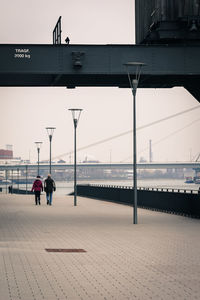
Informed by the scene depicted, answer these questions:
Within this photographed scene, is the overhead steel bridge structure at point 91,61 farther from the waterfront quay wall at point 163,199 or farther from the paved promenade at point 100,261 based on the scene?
the paved promenade at point 100,261

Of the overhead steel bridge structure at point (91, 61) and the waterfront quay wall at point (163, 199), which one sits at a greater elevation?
the overhead steel bridge structure at point (91, 61)

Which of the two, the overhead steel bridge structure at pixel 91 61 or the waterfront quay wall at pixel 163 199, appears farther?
the waterfront quay wall at pixel 163 199

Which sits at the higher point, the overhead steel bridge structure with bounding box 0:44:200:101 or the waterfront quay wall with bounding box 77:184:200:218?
the overhead steel bridge structure with bounding box 0:44:200:101

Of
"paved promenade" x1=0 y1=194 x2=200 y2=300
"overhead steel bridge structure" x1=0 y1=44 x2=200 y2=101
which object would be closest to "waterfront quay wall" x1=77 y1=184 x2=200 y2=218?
"paved promenade" x1=0 y1=194 x2=200 y2=300

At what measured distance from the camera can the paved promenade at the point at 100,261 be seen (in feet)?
30.8

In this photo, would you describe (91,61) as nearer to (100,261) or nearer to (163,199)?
(163,199)

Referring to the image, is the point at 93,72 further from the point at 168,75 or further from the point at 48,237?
the point at 48,237

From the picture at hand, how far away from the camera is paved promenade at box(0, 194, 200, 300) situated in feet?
30.8

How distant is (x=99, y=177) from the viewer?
189000 mm

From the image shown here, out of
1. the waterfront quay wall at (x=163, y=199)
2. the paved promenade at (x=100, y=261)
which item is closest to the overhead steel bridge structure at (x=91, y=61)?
the waterfront quay wall at (x=163, y=199)

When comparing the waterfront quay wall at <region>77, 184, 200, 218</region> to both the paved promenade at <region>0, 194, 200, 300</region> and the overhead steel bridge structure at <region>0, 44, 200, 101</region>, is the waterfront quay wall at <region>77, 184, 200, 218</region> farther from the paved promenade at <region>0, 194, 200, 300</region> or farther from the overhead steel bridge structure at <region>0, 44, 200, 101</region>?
the overhead steel bridge structure at <region>0, 44, 200, 101</region>

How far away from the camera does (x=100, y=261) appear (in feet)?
42.0

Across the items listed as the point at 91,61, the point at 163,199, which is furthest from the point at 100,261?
the point at 163,199

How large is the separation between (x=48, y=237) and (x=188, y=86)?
42.9 feet
